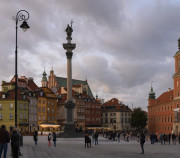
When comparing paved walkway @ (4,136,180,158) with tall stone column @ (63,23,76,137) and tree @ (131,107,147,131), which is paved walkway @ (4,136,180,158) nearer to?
tall stone column @ (63,23,76,137)

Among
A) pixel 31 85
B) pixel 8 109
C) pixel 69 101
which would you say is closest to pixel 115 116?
pixel 31 85

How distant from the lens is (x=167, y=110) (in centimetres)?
10181

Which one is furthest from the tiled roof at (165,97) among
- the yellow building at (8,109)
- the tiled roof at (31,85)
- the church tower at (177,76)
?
the yellow building at (8,109)

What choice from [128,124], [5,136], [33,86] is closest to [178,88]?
[33,86]

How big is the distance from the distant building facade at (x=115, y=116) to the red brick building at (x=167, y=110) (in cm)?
1574

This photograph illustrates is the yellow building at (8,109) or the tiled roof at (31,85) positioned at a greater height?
the tiled roof at (31,85)

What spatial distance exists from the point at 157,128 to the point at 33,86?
4049 cm

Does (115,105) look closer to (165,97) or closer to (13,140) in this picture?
(165,97)

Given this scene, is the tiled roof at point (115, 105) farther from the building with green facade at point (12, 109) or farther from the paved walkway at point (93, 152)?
the paved walkway at point (93, 152)

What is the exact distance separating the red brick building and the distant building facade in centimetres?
1574

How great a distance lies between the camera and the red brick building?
88.8 metres

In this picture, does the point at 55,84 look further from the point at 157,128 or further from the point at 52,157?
the point at 52,157

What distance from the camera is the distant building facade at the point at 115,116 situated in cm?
13625

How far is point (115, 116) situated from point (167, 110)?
37.0 metres
